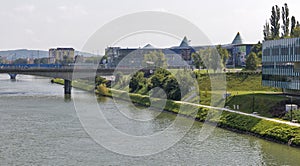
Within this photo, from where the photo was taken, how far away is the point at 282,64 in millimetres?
35688

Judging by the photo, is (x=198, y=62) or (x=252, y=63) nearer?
(x=252, y=63)

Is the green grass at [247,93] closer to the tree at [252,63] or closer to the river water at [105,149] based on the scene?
the tree at [252,63]

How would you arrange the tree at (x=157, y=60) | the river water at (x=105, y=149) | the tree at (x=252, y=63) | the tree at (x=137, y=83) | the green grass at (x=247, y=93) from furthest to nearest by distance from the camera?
the tree at (x=157, y=60) → the tree at (x=252, y=63) → the tree at (x=137, y=83) → the green grass at (x=247, y=93) → the river water at (x=105, y=149)

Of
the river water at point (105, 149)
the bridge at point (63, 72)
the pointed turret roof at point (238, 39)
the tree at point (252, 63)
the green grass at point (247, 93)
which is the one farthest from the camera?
the pointed turret roof at point (238, 39)

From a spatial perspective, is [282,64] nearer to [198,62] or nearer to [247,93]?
[247,93]

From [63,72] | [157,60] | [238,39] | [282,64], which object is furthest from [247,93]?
[238,39]

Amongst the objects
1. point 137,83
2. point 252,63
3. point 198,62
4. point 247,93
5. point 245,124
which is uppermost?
point 198,62

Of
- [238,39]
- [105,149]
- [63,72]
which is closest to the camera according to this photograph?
[105,149]

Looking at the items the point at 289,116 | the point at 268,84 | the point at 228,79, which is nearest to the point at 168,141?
the point at 289,116

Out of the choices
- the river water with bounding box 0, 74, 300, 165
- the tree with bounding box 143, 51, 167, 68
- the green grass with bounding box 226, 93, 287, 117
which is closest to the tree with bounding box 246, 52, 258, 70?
the tree with bounding box 143, 51, 167, 68

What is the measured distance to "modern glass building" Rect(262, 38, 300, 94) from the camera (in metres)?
33.7

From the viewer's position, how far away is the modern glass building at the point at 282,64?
33719mm

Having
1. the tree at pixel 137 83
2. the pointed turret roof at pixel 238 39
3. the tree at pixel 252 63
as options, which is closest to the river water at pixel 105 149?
the tree at pixel 137 83

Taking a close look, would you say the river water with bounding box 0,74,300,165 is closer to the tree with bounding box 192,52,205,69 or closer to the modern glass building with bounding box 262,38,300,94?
the modern glass building with bounding box 262,38,300,94
